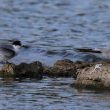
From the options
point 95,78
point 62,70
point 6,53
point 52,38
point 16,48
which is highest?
point 52,38

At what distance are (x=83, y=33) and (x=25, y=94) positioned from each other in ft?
30.9

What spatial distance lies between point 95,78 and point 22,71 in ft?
7.09

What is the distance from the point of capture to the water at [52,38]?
41.4 ft

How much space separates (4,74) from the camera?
15391 mm

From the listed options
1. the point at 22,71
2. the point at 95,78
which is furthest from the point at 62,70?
the point at 95,78

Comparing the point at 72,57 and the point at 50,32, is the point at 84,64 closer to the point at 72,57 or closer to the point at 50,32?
the point at 72,57

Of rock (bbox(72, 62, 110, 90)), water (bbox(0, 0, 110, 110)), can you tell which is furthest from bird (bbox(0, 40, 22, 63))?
rock (bbox(72, 62, 110, 90))

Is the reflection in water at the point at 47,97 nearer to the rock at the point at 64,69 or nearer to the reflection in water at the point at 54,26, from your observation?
the rock at the point at 64,69

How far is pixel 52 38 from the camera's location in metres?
21.8

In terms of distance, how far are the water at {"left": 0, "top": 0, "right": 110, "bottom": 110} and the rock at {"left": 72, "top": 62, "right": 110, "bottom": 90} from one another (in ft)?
1.06

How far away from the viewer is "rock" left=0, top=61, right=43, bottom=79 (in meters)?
15.3

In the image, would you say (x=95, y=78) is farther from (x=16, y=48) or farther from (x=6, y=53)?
(x=16, y=48)

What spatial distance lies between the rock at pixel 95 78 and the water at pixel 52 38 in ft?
1.06

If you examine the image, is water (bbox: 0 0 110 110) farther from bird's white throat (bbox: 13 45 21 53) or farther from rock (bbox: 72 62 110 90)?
bird's white throat (bbox: 13 45 21 53)
